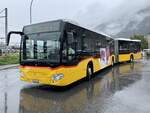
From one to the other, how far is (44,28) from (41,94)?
2774 mm

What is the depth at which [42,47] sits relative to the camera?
927 cm

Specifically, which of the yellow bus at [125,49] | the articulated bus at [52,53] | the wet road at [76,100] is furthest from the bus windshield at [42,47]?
the yellow bus at [125,49]

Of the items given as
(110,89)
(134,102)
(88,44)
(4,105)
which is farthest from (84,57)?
(4,105)

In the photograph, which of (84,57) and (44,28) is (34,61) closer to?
(44,28)

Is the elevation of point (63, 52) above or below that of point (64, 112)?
above

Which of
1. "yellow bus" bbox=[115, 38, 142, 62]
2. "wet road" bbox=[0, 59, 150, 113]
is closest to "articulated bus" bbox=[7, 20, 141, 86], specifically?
"wet road" bbox=[0, 59, 150, 113]

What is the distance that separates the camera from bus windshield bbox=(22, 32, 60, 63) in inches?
353

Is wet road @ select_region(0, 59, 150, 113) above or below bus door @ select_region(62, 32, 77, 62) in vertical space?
below

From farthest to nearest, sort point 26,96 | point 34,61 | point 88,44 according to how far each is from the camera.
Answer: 1. point 88,44
2. point 34,61
3. point 26,96

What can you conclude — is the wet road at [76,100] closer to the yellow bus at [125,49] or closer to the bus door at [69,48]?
the bus door at [69,48]

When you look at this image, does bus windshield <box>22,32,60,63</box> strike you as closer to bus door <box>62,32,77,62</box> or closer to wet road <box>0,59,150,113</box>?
bus door <box>62,32,77,62</box>

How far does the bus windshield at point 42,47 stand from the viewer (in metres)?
8.96

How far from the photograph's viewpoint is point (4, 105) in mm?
7207

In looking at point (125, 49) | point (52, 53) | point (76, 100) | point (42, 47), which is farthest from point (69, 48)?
point (125, 49)
